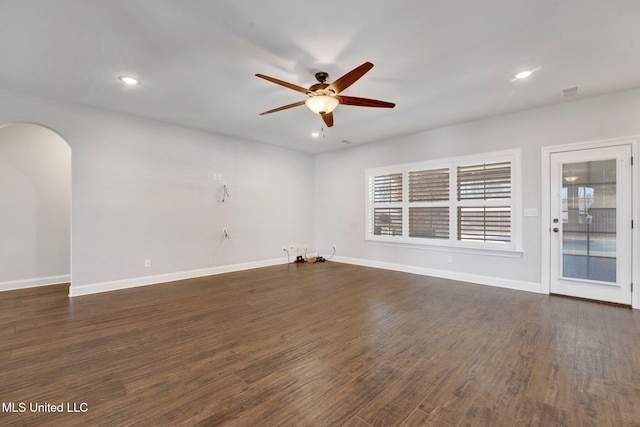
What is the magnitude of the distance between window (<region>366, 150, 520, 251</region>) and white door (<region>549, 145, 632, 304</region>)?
550 mm

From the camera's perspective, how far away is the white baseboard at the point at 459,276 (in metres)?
4.23

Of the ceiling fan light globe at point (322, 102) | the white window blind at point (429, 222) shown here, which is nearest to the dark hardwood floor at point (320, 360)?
the white window blind at point (429, 222)

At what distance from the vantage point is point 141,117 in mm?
4566

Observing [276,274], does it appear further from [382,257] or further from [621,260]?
[621,260]

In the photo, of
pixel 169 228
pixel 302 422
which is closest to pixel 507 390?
pixel 302 422

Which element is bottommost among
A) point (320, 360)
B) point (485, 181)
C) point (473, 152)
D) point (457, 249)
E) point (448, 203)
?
point (320, 360)

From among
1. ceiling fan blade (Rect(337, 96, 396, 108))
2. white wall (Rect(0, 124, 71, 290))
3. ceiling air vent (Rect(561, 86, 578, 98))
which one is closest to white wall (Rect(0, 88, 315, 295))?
white wall (Rect(0, 124, 71, 290))

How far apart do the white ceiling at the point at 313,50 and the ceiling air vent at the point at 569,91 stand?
0.08 meters

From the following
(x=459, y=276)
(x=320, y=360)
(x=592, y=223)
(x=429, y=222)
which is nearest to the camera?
(x=320, y=360)

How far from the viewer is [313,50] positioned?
265 cm

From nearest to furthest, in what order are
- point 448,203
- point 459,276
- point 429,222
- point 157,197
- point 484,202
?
point 484,202, point 157,197, point 459,276, point 448,203, point 429,222

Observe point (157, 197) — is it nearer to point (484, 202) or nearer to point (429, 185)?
point (429, 185)

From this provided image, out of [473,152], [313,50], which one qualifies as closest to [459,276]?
[473,152]

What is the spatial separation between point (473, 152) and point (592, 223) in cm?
187
